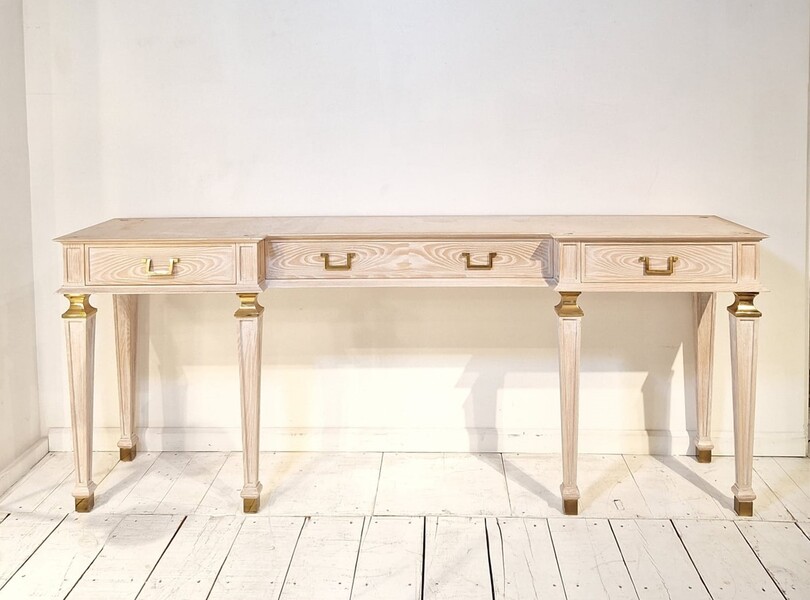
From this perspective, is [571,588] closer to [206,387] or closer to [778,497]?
[778,497]

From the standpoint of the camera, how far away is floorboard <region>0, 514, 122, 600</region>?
97.7 inches

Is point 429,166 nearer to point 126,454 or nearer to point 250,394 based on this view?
point 250,394

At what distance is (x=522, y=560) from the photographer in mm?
2623

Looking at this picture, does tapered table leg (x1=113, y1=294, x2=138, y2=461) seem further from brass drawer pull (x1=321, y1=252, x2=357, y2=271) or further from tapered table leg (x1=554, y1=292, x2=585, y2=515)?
tapered table leg (x1=554, y1=292, x2=585, y2=515)

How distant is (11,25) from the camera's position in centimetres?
321

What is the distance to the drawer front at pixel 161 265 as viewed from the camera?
2.82 meters

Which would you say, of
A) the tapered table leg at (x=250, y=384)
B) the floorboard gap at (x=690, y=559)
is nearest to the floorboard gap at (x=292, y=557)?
the tapered table leg at (x=250, y=384)

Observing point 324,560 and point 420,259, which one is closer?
point 324,560

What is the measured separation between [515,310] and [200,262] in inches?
44.6

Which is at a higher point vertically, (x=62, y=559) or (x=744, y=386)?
(x=744, y=386)

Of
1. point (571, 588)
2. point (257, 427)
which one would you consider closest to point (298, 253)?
point (257, 427)

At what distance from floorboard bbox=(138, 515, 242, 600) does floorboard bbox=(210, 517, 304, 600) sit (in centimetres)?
3

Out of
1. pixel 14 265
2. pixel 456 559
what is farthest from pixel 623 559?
pixel 14 265

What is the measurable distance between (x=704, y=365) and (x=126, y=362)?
198 cm
